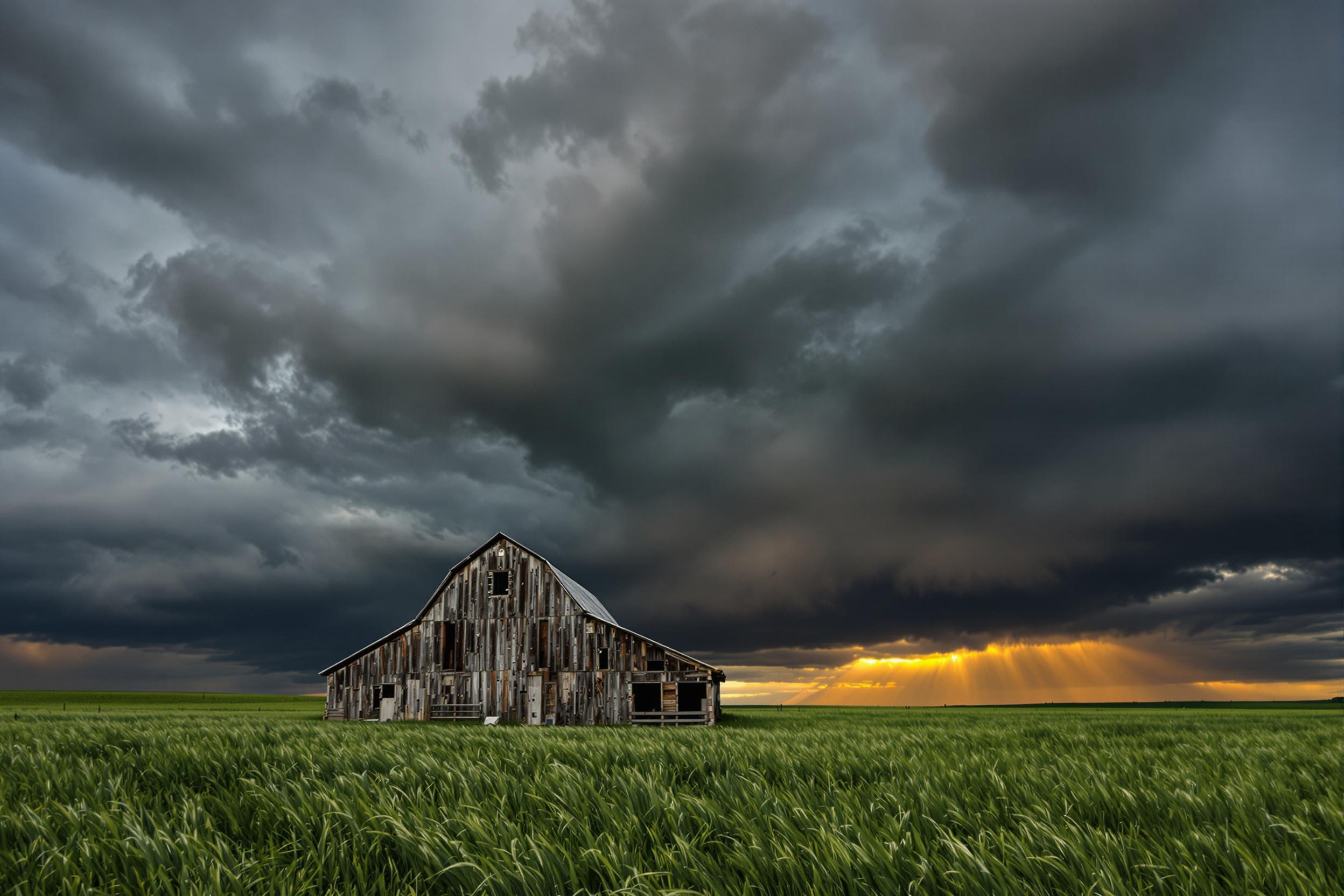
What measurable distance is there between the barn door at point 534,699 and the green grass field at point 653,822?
29018 mm

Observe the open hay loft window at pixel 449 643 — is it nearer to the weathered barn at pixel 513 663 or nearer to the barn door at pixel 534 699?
the weathered barn at pixel 513 663

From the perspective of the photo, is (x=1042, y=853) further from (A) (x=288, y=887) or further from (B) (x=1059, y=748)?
(B) (x=1059, y=748)

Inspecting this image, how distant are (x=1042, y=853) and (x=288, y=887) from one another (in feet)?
15.5

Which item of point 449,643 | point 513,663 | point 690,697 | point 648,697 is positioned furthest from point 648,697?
point 449,643

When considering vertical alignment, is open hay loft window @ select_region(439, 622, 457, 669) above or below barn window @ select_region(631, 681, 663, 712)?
above

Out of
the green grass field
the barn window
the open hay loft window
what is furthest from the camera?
the open hay loft window

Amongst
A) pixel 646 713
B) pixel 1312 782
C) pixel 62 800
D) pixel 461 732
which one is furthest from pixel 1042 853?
pixel 646 713

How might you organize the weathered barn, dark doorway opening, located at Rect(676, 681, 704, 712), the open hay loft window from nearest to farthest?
the weathered barn → dark doorway opening, located at Rect(676, 681, 704, 712) → the open hay loft window

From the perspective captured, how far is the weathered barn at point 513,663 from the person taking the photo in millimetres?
37781

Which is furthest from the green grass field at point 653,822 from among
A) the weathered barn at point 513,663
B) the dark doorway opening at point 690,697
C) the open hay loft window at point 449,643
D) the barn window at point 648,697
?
the open hay loft window at point 449,643

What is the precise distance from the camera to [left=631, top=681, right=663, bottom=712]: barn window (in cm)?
3847

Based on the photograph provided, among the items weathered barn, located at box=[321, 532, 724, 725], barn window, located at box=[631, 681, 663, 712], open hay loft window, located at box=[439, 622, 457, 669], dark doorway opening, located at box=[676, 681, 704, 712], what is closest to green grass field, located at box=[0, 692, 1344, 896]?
weathered barn, located at box=[321, 532, 724, 725]

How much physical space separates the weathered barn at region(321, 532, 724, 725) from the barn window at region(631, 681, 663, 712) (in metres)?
0.15

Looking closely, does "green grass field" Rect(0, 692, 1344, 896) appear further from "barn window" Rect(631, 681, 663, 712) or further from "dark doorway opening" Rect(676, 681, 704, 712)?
"dark doorway opening" Rect(676, 681, 704, 712)
